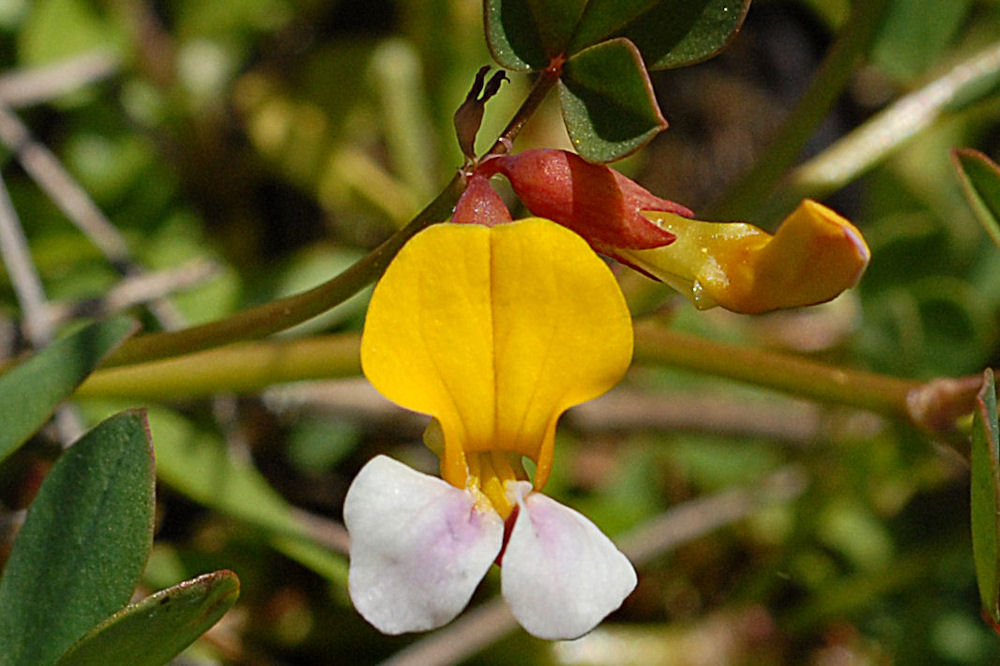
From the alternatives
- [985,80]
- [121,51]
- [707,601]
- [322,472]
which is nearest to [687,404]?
[707,601]

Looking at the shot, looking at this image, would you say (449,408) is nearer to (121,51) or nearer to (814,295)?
(814,295)

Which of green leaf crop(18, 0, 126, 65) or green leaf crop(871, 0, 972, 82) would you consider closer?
green leaf crop(871, 0, 972, 82)

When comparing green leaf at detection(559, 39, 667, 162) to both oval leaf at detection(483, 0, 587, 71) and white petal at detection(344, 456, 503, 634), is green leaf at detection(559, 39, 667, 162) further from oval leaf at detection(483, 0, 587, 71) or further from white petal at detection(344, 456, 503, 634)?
white petal at detection(344, 456, 503, 634)

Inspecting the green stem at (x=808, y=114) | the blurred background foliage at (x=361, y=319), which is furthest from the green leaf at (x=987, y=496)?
the blurred background foliage at (x=361, y=319)

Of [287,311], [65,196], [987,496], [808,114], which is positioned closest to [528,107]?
[287,311]

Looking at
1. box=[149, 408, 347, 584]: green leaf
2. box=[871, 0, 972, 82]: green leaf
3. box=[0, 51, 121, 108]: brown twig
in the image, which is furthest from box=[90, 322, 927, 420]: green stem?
box=[0, 51, 121, 108]: brown twig
